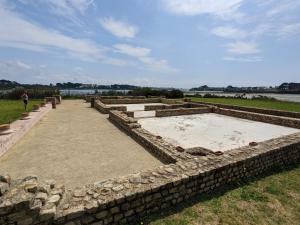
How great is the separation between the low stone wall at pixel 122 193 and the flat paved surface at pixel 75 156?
132 centimetres

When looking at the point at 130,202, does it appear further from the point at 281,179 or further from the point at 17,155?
the point at 17,155

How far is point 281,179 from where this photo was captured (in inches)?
219

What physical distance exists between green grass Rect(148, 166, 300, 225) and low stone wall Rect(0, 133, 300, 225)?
0.74 ft

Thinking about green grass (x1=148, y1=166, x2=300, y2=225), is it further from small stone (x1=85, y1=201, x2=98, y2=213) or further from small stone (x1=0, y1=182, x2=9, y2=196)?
small stone (x1=0, y1=182, x2=9, y2=196)

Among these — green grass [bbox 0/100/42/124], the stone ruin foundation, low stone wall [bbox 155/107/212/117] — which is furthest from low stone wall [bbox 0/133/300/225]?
low stone wall [bbox 155/107/212/117]

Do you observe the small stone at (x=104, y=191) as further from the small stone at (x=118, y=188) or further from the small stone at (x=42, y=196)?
the small stone at (x=42, y=196)

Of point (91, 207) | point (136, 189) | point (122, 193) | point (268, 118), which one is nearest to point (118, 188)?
point (122, 193)

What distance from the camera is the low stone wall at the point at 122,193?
304 cm

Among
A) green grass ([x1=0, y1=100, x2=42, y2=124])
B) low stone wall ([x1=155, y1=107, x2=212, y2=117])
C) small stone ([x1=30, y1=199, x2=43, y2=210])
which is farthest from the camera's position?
low stone wall ([x1=155, y1=107, x2=212, y2=117])

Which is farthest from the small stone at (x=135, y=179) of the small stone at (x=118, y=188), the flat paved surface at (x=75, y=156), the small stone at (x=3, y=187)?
the small stone at (x=3, y=187)

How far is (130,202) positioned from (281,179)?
418cm

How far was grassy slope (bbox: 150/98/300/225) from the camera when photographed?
3.87 metres

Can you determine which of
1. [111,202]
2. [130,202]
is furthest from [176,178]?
[111,202]

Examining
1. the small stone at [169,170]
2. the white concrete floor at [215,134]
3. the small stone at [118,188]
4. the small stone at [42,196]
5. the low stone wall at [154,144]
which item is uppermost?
the small stone at [42,196]
